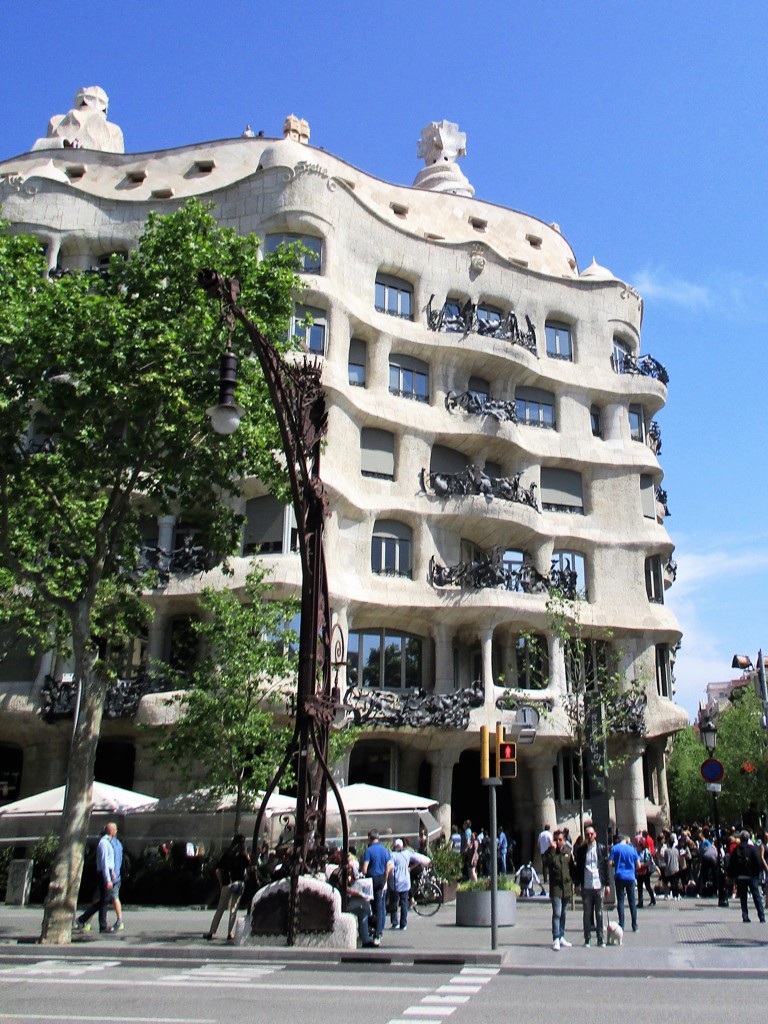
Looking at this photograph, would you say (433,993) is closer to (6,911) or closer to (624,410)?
(6,911)

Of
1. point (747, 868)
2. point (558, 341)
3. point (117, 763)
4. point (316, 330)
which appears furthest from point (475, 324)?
point (747, 868)

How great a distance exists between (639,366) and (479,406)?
25.2ft

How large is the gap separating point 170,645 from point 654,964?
19618 millimetres

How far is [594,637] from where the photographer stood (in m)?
32.8

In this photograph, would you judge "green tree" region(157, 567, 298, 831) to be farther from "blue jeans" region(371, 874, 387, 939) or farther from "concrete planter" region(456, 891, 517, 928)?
"blue jeans" region(371, 874, 387, 939)

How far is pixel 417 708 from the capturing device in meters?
28.9

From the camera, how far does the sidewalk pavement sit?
40.4ft

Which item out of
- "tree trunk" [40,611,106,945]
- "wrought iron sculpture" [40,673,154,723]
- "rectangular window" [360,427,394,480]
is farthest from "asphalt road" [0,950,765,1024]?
"rectangular window" [360,427,394,480]

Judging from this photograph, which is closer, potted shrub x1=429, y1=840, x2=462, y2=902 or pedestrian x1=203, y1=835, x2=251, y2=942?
pedestrian x1=203, y1=835, x2=251, y2=942

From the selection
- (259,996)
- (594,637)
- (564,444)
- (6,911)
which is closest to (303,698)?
(259,996)

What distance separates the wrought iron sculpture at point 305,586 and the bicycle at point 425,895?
22.6 feet

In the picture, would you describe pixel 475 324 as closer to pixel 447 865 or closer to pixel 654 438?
pixel 654 438

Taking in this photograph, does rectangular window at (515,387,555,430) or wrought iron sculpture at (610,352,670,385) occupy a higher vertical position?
wrought iron sculpture at (610,352,670,385)

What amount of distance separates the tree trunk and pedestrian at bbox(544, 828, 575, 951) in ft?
22.7
